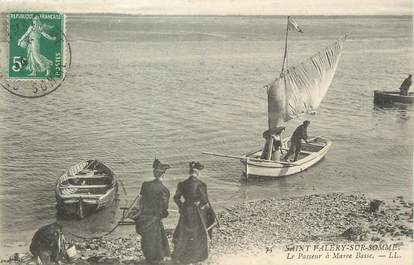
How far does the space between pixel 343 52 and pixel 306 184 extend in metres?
3.39

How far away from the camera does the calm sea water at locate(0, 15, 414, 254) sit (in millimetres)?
10734

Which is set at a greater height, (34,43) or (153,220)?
(34,43)

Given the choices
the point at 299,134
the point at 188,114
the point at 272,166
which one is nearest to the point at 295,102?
the point at 299,134

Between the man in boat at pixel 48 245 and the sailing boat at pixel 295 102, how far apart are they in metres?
3.93

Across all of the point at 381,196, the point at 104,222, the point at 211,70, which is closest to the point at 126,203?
the point at 104,222

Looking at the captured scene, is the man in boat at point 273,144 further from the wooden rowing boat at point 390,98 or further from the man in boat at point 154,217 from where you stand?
the man in boat at point 154,217

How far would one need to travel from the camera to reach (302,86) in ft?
40.1

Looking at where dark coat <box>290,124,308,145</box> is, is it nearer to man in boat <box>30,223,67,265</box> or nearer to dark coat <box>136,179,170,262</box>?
dark coat <box>136,179,170,262</box>

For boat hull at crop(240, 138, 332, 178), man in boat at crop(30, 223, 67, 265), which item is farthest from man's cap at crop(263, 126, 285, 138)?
man in boat at crop(30, 223, 67, 265)

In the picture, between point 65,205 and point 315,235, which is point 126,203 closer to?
point 65,205

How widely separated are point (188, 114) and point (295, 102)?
89.1 inches

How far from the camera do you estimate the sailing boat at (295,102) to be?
38.1 ft

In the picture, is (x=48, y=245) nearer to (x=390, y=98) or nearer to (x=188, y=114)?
(x=188, y=114)

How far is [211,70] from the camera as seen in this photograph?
1205 centimetres
